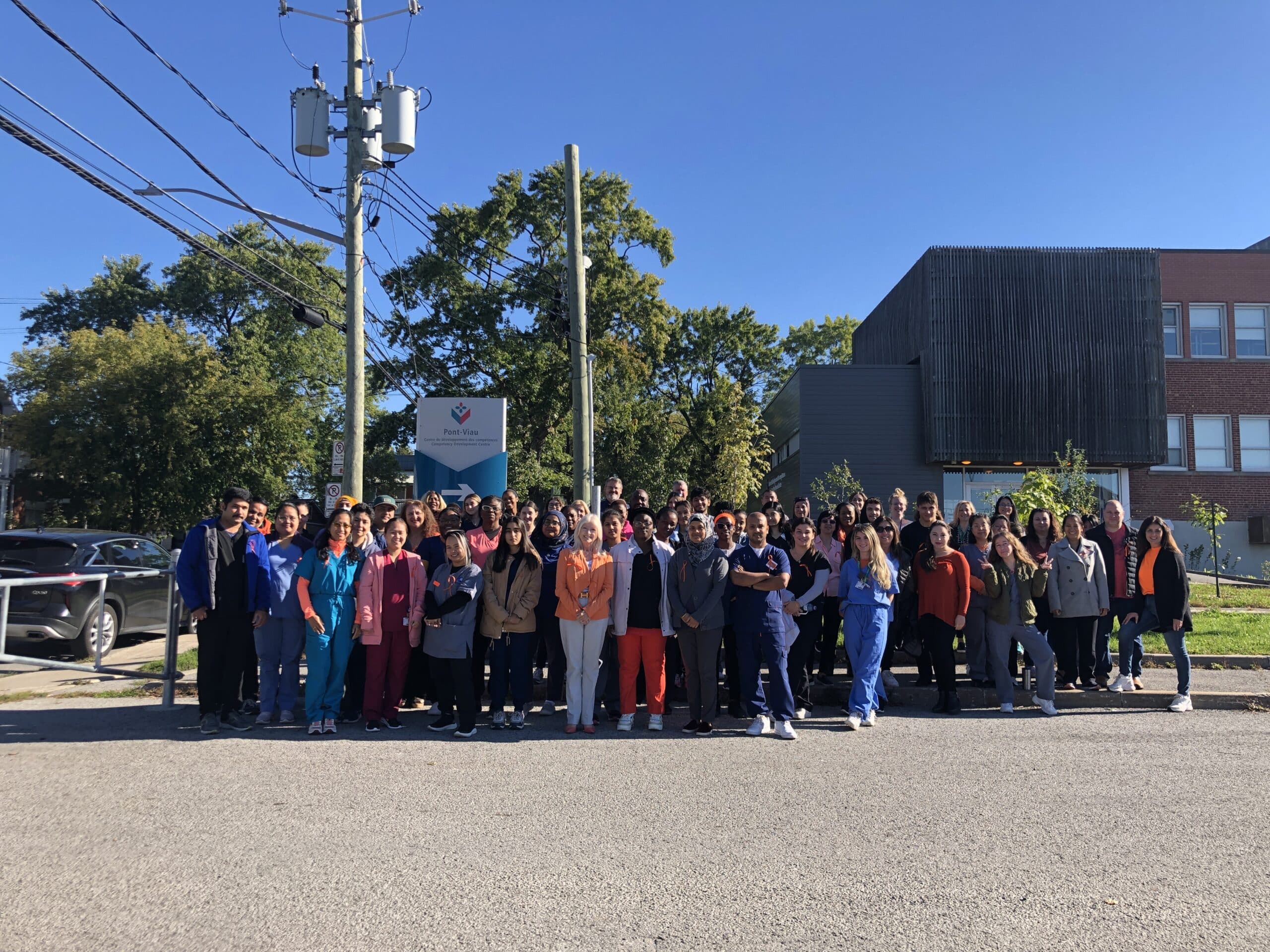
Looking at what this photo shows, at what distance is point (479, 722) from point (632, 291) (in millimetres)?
26177

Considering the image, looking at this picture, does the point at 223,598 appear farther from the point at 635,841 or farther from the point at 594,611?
the point at 635,841

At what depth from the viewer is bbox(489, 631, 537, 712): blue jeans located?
800cm

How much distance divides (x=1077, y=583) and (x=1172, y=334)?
25517 mm

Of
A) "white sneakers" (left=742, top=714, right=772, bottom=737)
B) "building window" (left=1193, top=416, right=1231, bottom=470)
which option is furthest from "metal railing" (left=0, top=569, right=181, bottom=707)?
"building window" (left=1193, top=416, right=1231, bottom=470)

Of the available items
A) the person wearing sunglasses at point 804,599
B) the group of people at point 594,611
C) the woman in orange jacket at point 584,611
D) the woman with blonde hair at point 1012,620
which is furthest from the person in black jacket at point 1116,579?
the woman in orange jacket at point 584,611

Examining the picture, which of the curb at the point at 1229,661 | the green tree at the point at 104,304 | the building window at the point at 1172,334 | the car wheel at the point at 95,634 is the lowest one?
the curb at the point at 1229,661

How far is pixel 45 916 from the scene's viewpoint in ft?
12.9

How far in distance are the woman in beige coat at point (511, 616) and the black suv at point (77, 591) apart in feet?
14.6

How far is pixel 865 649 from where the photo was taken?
26.3ft

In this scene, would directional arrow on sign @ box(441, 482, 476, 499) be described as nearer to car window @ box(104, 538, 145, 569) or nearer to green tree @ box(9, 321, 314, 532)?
car window @ box(104, 538, 145, 569)

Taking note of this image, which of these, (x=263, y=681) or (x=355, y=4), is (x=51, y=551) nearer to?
(x=263, y=681)

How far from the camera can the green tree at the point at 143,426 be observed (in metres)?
25.9

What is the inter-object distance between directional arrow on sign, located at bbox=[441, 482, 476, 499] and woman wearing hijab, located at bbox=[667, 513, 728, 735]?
7.45 m

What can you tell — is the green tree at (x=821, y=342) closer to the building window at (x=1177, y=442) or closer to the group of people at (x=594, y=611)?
the building window at (x=1177, y=442)
